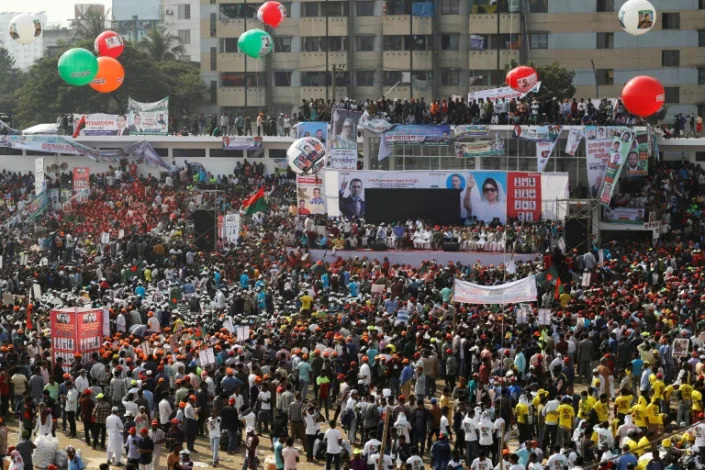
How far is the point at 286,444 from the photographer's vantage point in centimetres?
2012

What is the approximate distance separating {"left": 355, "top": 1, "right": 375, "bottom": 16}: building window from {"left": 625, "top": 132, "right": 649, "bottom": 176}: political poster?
97.3ft

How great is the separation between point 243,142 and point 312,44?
65.9 feet

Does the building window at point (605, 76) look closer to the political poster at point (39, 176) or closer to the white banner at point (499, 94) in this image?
the white banner at point (499, 94)

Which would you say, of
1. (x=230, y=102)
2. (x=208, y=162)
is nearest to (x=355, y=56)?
(x=230, y=102)

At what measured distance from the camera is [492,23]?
2694 inches

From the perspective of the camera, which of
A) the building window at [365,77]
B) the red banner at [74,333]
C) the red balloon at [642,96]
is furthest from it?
the building window at [365,77]

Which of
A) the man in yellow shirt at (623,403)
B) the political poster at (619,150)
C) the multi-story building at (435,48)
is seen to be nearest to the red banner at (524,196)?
the political poster at (619,150)

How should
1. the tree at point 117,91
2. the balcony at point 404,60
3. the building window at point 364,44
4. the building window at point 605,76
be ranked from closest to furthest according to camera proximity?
the building window at point 605,76 → the balcony at point 404,60 → the building window at point 364,44 → the tree at point 117,91

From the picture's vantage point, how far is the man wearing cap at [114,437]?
21516mm

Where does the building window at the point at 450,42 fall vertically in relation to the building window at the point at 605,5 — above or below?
below

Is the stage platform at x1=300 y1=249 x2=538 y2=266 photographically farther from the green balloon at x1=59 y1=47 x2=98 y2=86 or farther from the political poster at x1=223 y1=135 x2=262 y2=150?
the political poster at x1=223 y1=135 x2=262 y2=150

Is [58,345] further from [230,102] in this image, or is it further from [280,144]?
[230,102]

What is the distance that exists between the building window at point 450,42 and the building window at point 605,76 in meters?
7.55

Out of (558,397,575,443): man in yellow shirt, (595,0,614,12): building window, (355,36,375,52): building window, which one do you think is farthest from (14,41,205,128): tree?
(558,397,575,443): man in yellow shirt
